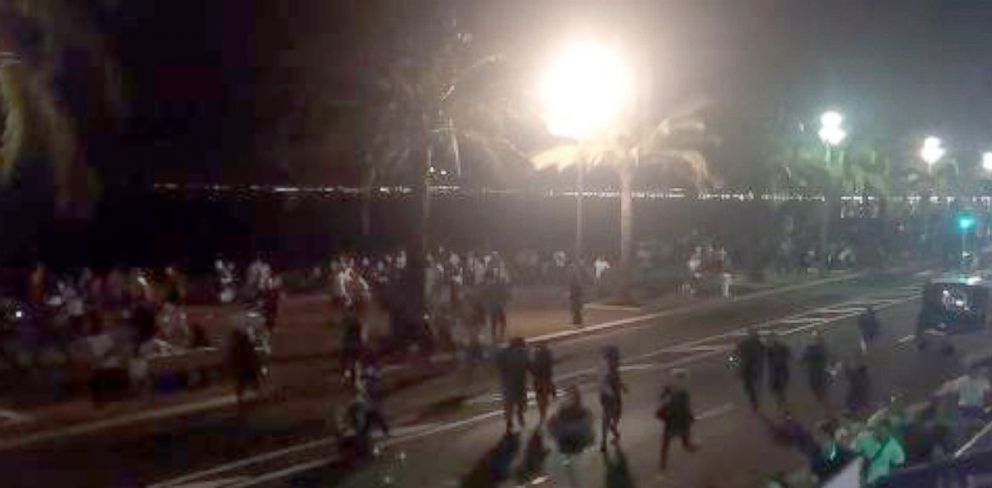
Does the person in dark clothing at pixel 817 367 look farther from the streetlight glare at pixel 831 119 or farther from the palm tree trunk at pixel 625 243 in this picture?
the streetlight glare at pixel 831 119

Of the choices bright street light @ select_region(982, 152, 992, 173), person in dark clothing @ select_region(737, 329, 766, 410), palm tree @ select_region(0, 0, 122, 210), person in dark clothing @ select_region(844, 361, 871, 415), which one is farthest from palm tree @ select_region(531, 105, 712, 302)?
bright street light @ select_region(982, 152, 992, 173)

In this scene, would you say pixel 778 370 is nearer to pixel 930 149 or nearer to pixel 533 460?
pixel 533 460

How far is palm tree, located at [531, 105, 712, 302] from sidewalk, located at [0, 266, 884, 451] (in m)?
2.25

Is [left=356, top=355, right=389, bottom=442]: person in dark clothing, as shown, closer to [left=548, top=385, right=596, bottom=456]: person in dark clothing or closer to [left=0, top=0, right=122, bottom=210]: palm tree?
[left=548, top=385, right=596, bottom=456]: person in dark clothing

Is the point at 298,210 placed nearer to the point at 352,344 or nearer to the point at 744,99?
the point at 744,99

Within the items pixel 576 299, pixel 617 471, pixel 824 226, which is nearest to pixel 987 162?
pixel 824 226

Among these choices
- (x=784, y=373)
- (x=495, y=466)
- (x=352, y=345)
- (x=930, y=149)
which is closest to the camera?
(x=495, y=466)

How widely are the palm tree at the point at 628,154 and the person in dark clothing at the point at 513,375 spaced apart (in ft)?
77.2

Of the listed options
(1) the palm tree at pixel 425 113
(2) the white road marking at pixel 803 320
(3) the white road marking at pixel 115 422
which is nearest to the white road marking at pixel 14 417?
(3) the white road marking at pixel 115 422

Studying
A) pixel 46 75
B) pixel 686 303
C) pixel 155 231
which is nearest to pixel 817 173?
pixel 686 303

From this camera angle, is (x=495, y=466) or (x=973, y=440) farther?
(x=495, y=466)

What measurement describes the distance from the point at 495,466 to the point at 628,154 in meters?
28.3

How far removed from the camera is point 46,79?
2205 cm

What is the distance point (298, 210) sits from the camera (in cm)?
6738
